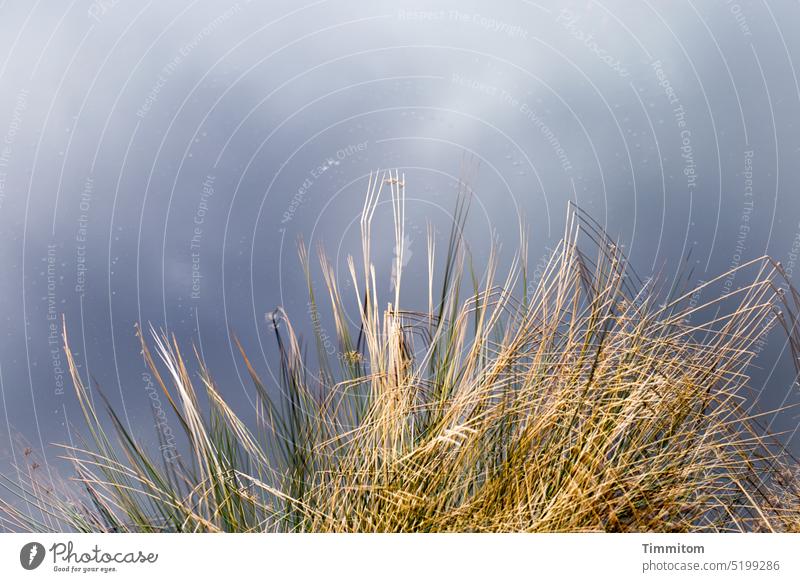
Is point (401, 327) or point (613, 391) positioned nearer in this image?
point (613, 391)

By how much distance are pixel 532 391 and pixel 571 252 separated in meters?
0.61

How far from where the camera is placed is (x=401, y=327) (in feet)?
8.13
